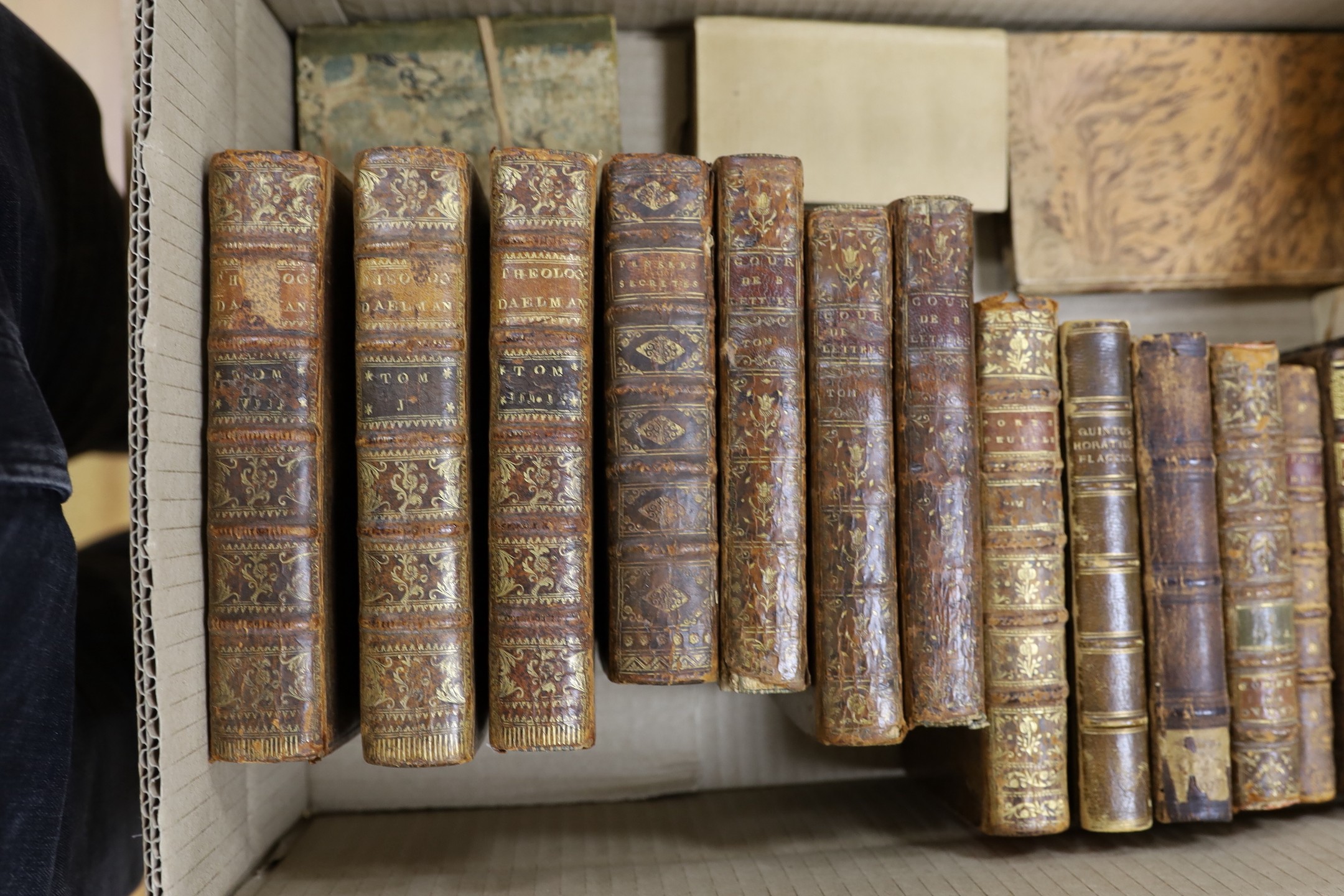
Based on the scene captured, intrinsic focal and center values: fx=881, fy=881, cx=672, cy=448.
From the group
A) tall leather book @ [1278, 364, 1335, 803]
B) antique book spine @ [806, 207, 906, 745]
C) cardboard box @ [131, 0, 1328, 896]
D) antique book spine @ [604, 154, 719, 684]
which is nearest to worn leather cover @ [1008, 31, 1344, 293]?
cardboard box @ [131, 0, 1328, 896]

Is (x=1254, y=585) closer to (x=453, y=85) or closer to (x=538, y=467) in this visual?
(x=538, y=467)

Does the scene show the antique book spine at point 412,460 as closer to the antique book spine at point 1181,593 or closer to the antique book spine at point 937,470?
the antique book spine at point 937,470

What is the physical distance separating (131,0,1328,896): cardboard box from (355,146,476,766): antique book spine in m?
0.14

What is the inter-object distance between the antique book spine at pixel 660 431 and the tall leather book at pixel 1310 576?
1.98 ft

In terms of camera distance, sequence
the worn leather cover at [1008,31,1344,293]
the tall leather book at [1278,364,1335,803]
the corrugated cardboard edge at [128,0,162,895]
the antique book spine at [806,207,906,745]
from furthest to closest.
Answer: the worn leather cover at [1008,31,1344,293] → the tall leather book at [1278,364,1335,803] → the antique book spine at [806,207,906,745] → the corrugated cardboard edge at [128,0,162,895]

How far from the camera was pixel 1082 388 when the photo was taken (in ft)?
2.74

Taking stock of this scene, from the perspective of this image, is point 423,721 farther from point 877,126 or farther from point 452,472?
point 877,126

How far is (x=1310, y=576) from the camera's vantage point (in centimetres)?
89

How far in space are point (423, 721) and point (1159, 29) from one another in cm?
112

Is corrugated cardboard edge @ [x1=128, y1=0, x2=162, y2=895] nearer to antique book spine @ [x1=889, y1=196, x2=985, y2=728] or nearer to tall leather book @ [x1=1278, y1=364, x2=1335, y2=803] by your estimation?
antique book spine @ [x1=889, y1=196, x2=985, y2=728]

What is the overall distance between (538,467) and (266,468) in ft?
0.71

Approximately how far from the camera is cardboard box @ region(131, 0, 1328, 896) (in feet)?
2.20

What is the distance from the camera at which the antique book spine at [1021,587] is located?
2.63 feet

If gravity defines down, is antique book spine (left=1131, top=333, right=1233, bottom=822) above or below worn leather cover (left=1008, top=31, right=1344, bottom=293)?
below
